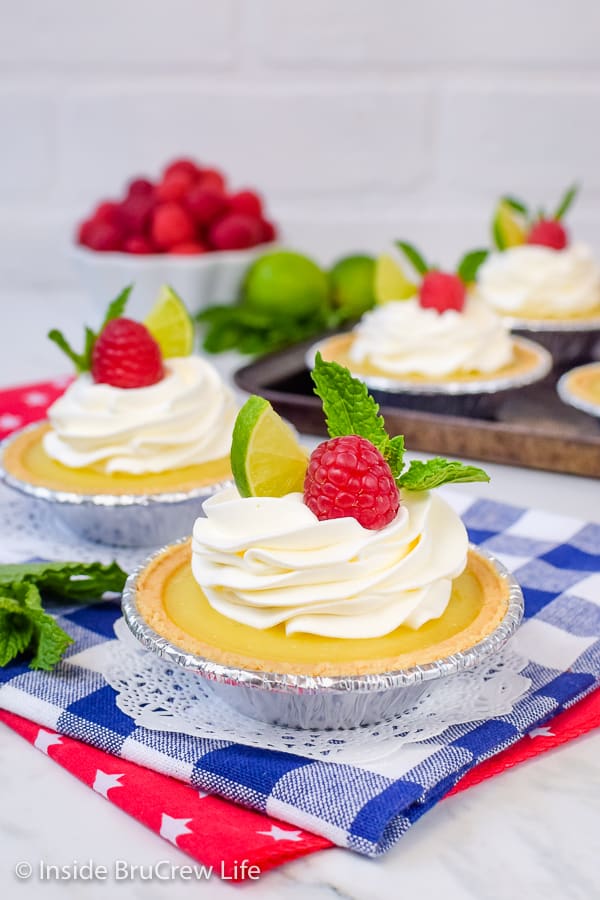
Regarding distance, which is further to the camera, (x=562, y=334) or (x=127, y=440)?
(x=562, y=334)

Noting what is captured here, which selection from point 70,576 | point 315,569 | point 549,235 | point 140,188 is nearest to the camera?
point 315,569

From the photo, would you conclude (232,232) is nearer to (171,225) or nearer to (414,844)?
(171,225)

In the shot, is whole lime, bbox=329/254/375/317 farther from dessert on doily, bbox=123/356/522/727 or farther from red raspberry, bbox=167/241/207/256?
dessert on doily, bbox=123/356/522/727

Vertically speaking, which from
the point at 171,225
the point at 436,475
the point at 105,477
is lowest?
the point at 105,477

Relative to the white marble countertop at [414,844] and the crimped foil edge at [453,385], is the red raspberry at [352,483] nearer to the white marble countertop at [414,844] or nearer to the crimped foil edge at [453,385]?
the white marble countertop at [414,844]

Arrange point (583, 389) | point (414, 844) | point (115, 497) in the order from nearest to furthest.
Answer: point (414, 844)
point (115, 497)
point (583, 389)

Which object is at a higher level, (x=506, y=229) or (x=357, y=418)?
(x=357, y=418)

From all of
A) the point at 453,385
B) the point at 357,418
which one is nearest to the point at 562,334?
the point at 453,385
